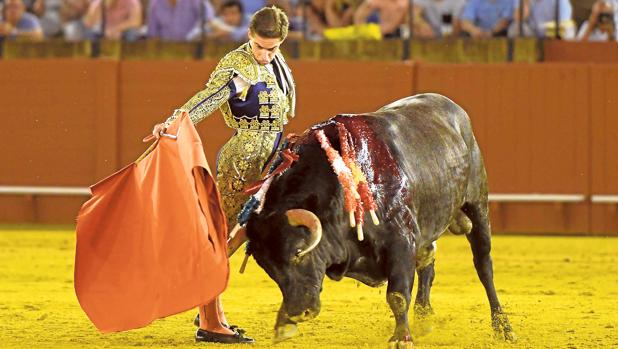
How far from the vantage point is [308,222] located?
15.8 ft

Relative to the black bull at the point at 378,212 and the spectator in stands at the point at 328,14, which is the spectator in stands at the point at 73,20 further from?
the black bull at the point at 378,212

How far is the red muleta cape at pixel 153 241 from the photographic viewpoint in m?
5.13

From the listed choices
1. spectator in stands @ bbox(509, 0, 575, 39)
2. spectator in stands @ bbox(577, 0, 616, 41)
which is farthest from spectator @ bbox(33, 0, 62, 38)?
spectator in stands @ bbox(577, 0, 616, 41)

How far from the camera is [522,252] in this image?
30.8ft

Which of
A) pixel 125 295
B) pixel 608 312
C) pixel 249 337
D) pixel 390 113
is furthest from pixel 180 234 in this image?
pixel 608 312

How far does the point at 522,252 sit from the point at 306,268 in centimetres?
476

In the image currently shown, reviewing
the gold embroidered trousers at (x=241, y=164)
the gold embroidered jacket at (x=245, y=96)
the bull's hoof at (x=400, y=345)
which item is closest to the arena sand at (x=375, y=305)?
the bull's hoof at (x=400, y=345)

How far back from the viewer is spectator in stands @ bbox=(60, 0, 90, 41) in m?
11.0

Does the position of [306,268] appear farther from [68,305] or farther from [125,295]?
[68,305]

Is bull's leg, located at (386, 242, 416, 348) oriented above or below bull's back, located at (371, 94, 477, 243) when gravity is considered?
below

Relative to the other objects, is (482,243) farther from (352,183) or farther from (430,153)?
(352,183)

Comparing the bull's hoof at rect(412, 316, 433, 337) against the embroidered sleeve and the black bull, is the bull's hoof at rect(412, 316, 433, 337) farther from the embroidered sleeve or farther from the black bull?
the embroidered sleeve

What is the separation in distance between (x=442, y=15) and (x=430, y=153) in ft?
16.8

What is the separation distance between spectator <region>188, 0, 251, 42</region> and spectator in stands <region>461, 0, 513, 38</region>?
1790 mm
